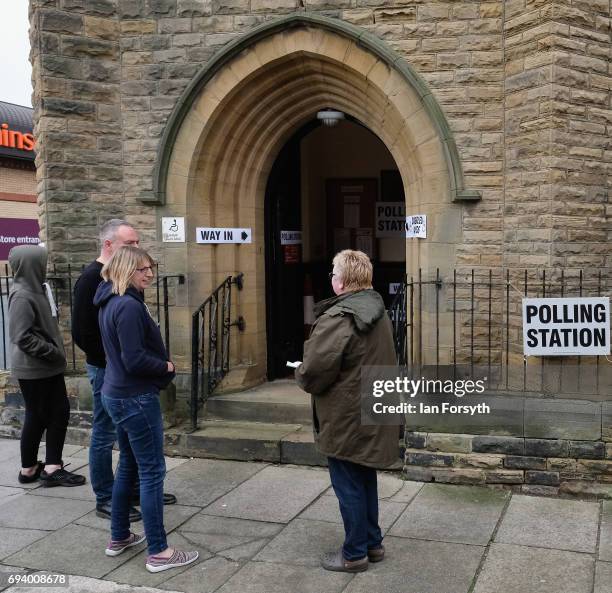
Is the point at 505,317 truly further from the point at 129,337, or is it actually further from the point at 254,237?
the point at 129,337

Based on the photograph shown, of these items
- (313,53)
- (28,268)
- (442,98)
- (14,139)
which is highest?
(14,139)

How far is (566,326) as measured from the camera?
573 centimetres

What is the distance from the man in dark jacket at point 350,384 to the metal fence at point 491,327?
1979 millimetres

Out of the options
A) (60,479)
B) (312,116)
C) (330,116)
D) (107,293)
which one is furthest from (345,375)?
(312,116)

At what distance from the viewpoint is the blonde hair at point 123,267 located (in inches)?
160

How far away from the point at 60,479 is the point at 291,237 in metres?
3.76

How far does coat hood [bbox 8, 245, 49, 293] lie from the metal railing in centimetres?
Result: 149

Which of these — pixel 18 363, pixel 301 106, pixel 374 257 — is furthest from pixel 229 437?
pixel 374 257

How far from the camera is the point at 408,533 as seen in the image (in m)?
4.66

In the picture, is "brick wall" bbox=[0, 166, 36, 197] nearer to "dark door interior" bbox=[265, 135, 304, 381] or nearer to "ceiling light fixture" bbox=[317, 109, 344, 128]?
"dark door interior" bbox=[265, 135, 304, 381]

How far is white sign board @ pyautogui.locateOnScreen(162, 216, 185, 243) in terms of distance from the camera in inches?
282

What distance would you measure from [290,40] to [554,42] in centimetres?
230

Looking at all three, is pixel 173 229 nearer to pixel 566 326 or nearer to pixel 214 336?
pixel 214 336

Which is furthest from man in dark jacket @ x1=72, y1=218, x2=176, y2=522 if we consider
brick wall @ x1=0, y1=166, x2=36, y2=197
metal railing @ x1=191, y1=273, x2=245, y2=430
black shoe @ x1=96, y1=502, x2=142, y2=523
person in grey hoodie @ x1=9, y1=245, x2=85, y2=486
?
brick wall @ x1=0, y1=166, x2=36, y2=197
